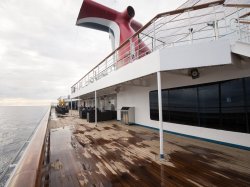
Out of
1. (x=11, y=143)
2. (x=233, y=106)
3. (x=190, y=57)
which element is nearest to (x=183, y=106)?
(x=233, y=106)

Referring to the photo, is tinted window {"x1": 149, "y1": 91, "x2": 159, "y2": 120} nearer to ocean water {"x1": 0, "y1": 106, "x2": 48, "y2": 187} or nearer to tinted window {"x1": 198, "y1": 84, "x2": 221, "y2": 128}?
tinted window {"x1": 198, "y1": 84, "x2": 221, "y2": 128}

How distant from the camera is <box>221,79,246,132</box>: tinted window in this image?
3.85 meters

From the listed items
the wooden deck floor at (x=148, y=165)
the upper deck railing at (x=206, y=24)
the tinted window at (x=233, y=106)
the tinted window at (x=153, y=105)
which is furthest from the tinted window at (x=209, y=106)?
the tinted window at (x=153, y=105)

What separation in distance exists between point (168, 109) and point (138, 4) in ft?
26.8

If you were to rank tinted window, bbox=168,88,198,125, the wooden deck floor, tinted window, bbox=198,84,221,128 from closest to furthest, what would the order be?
the wooden deck floor
tinted window, bbox=198,84,221,128
tinted window, bbox=168,88,198,125

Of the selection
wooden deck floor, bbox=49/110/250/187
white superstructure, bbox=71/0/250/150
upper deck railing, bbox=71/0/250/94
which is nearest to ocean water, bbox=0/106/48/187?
wooden deck floor, bbox=49/110/250/187

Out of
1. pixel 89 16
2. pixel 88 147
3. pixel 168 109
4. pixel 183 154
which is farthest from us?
pixel 89 16

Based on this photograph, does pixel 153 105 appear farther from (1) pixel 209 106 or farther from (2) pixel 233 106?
(2) pixel 233 106

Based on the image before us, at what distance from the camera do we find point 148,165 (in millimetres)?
3029

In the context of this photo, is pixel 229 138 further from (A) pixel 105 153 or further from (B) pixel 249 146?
(A) pixel 105 153

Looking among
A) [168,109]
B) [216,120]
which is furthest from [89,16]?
[216,120]

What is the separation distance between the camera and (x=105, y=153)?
12.5 ft

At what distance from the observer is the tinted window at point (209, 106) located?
4.38m

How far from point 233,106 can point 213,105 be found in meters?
0.52
